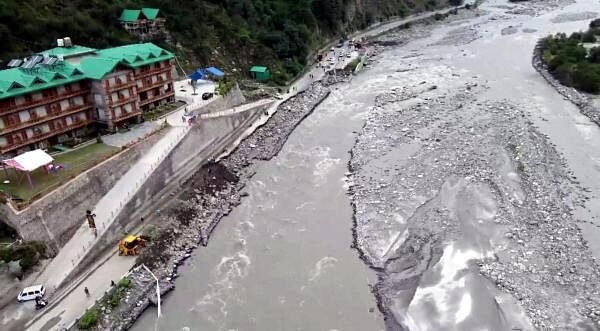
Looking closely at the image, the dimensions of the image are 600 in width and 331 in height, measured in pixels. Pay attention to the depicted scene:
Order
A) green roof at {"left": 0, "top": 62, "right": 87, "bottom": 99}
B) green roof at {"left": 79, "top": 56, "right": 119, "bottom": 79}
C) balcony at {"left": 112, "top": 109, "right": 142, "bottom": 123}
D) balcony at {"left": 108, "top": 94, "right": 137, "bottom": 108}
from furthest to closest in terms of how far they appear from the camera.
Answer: balcony at {"left": 112, "top": 109, "right": 142, "bottom": 123}, balcony at {"left": 108, "top": 94, "right": 137, "bottom": 108}, green roof at {"left": 79, "top": 56, "right": 119, "bottom": 79}, green roof at {"left": 0, "top": 62, "right": 87, "bottom": 99}

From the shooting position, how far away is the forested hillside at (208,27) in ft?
152

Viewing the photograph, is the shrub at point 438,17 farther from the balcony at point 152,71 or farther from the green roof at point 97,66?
the green roof at point 97,66

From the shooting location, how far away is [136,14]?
54312mm

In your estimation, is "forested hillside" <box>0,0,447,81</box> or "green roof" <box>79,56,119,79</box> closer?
"green roof" <box>79,56,119,79</box>

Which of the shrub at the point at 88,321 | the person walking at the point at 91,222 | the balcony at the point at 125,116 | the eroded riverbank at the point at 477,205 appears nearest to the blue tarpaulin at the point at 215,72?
the balcony at the point at 125,116

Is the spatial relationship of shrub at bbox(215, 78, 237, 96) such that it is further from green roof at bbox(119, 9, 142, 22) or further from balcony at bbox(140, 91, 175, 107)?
green roof at bbox(119, 9, 142, 22)

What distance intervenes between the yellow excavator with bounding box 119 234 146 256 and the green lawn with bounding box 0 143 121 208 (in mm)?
5434

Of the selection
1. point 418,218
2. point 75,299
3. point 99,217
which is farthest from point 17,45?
point 418,218

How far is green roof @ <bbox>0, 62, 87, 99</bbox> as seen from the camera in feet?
104

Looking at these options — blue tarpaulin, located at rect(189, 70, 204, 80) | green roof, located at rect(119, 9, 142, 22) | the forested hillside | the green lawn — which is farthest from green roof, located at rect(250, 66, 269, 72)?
the green lawn

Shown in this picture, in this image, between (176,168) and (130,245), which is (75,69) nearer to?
(176,168)

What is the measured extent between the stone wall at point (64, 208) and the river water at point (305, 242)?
24.7 ft

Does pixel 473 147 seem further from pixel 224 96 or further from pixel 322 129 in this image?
pixel 224 96

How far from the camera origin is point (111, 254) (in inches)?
1175
